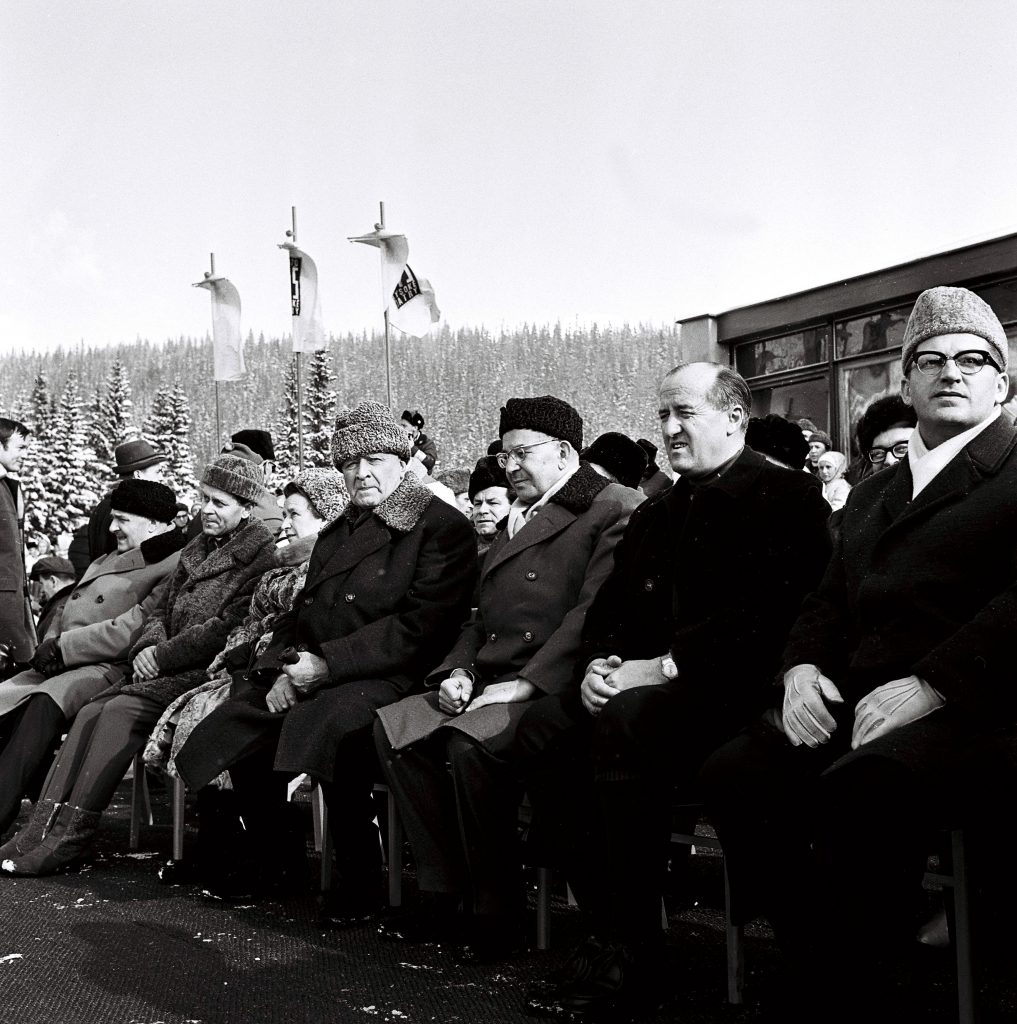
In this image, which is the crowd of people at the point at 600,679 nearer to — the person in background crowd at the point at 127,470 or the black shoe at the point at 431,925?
the black shoe at the point at 431,925

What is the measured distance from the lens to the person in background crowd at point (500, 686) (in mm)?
3979

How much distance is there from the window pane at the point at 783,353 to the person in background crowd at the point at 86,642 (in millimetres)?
4967

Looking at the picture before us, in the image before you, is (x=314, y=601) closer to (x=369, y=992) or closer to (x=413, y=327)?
(x=369, y=992)

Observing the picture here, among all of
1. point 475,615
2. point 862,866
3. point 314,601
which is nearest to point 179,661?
point 314,601

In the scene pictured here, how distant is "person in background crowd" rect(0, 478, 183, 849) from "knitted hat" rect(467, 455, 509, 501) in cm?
166

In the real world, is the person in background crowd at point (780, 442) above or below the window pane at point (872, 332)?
below

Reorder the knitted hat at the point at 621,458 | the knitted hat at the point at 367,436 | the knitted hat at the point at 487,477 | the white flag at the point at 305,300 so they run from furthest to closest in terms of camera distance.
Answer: the white flag at the point at 305,300 → the knitted hat at the point at 487,477 → the knitted hat at the point at 621,458 → the knitted hat at the point at 367,436

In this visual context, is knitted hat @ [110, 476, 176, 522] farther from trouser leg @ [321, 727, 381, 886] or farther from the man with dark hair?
the man with dark hair

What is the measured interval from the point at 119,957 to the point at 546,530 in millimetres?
2021

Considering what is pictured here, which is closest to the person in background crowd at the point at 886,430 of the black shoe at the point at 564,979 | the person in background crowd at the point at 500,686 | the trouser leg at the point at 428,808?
the person in background crowd at the point at 500,686

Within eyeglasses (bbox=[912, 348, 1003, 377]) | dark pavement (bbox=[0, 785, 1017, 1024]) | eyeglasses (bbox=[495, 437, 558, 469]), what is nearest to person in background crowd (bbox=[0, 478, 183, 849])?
dark pavement (bbox=[0, 785, 1017, 1024])

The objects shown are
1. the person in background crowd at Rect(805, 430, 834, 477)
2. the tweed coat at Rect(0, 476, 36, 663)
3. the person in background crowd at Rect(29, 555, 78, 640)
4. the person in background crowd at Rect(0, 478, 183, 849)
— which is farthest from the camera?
the person in background crowd at Rect(29, 555, 78, 640)

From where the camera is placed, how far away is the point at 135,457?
8.16 metres

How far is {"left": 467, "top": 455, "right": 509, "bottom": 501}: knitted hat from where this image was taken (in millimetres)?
6855
